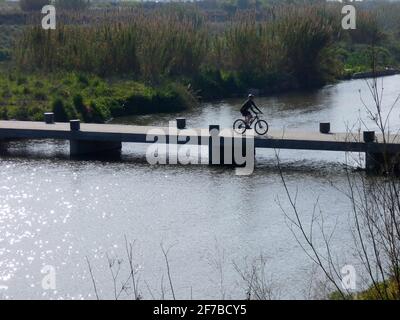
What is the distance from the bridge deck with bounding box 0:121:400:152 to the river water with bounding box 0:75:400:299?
1.90ft

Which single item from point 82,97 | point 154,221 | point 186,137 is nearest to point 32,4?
point 82,97

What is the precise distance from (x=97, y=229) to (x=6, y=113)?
51.4 feet

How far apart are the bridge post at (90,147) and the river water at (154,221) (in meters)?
0.40

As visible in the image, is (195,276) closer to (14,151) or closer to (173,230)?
(173,230)

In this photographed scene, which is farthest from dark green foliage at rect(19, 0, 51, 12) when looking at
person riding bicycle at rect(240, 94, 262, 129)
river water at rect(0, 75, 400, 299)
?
person riding bicycle at rect(240, 94, 262, 129)

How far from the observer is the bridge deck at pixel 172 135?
2461cm

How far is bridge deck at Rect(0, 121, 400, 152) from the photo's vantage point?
969 inches

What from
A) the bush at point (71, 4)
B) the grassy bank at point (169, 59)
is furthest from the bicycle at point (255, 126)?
the bush at point (71, 4)

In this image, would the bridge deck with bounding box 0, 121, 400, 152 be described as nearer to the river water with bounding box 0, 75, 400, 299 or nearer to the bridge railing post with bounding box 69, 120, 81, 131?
the bridge railing post with bounding box 69, 120, 81, 131

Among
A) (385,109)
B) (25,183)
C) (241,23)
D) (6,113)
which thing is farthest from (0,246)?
(241,23)

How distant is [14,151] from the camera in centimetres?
2830

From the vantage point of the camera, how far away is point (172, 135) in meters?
26.8

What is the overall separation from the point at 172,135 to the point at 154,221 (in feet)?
25.6

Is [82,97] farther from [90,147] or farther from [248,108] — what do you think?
[248,108]
